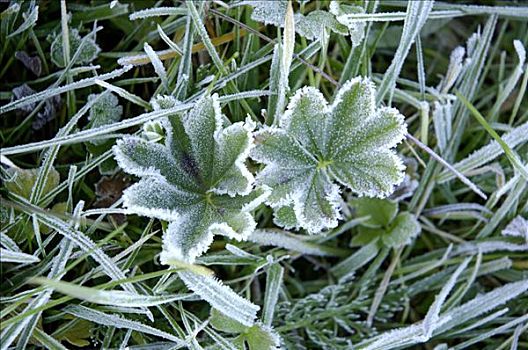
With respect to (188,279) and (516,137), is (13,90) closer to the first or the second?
(188,279)

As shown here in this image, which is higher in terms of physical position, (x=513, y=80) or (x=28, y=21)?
(x=28, y=21)

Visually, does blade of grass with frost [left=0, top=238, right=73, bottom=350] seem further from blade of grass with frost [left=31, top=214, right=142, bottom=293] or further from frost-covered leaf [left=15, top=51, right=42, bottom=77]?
frost-covered leaf [left=15, top=51, right=42, bottom=77]

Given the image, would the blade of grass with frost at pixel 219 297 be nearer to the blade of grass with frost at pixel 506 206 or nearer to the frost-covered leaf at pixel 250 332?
the frost-covered leaf at pixel 250 332

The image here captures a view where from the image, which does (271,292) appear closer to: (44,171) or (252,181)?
(252,181)

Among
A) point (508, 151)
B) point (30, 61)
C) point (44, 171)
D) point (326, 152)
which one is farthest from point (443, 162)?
point (30, 61)

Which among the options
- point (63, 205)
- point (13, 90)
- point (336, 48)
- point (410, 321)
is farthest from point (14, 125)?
point (410, 321)

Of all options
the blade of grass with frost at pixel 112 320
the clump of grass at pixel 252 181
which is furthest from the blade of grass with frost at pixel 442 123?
the blade of grass with frost at pixel 112 320
